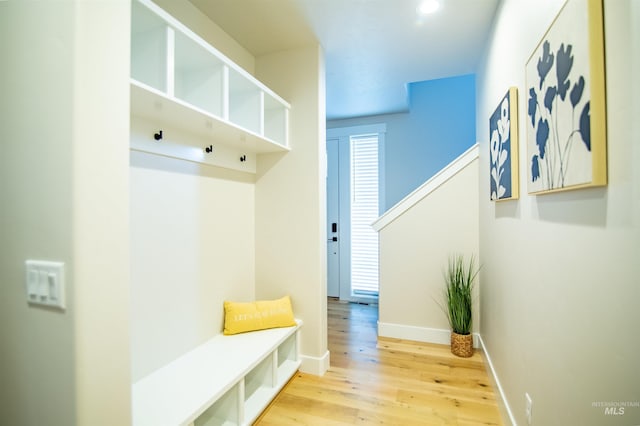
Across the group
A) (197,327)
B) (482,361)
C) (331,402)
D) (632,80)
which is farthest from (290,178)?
(482,361)

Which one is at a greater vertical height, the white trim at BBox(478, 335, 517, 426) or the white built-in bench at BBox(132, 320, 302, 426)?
the white built-in bench at BBox(132, 320, 302, 426)

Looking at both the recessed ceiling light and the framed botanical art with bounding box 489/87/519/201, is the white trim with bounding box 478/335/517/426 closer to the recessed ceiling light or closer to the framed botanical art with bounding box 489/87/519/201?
the framed botanical art with bounding box 489/87/519/201

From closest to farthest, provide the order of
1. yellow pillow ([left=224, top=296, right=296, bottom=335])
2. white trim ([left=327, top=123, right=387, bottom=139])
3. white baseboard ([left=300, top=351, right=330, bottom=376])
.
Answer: yellow pillow ([left=224, top=296, right=296, bottom=335])
white baseboard ([left=300, top=351, right=330, bottom=376])
white trim ([left=327, top=123, right=387, bottom=139])

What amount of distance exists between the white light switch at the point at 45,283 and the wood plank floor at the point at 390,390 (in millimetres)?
1423

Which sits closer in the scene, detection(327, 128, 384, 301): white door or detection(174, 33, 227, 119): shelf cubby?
detection(174, 33, 227, 119): shelf cubby

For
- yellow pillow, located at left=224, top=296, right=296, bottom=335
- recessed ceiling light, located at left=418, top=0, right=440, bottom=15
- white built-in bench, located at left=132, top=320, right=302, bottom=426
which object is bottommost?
white built-in bench, located at left=132, top=320, right=302, bottom=426

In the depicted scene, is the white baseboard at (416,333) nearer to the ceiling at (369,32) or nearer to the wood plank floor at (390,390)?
the wood plank floor at (390,390)

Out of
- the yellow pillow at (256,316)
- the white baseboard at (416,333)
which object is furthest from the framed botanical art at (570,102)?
the white baseboard at (416,333)

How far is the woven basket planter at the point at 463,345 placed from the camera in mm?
2613

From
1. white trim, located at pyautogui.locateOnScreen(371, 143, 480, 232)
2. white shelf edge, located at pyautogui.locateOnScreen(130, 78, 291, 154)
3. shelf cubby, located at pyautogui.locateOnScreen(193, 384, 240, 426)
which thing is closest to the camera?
white shelf edge, located at pyautogui.locateOnScreen(130, 78, 291, 154)

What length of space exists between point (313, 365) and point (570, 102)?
2209mm

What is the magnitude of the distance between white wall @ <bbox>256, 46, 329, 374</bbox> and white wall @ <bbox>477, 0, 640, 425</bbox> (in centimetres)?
122

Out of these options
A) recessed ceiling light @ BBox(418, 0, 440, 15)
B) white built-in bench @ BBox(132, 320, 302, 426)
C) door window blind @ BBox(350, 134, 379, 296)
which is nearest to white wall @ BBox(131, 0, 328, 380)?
white built-in bench @ BBox(132, 320, 302, 426)

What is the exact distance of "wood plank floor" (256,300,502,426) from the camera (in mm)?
1848
